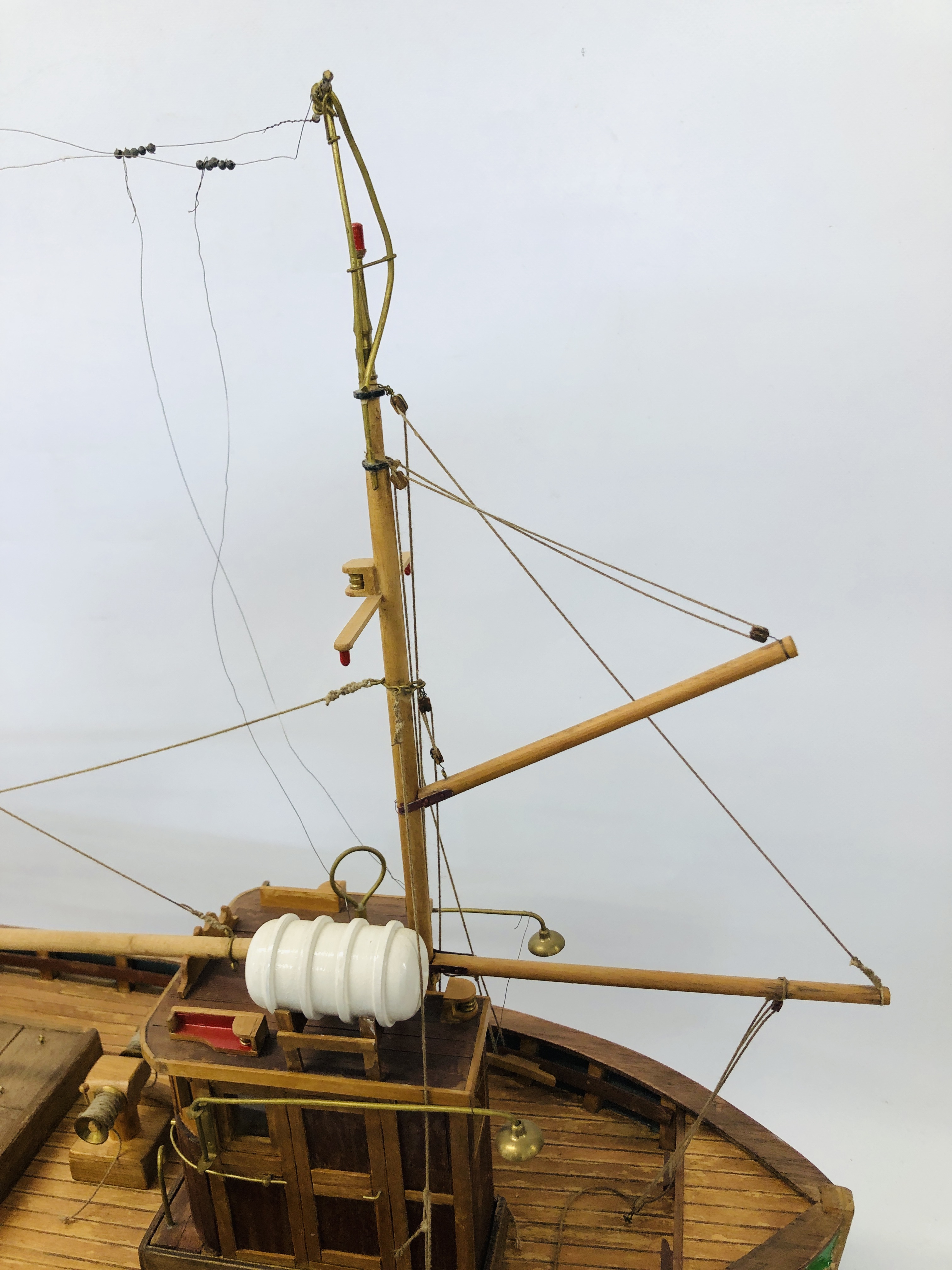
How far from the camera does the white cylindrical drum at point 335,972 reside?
165 inches

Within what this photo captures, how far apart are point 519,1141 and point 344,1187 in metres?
0.92

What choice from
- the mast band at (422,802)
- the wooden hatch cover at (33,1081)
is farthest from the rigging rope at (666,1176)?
the wooden hatch cover at (33,1081)

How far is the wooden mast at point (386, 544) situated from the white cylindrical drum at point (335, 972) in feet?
1.54

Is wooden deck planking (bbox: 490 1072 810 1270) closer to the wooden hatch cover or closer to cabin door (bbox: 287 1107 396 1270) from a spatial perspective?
cabin door (bbox: 287 1107 396 1270)

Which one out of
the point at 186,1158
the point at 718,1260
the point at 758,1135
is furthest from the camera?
the point at 758,1135

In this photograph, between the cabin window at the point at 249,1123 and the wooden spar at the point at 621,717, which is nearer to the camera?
the wooden spar at the point at 621,717

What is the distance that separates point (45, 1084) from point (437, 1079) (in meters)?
2.96

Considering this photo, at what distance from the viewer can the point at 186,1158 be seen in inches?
185

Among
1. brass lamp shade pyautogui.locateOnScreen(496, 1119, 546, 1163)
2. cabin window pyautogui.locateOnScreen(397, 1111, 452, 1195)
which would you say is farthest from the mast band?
brass lamp shade pyautogui.locateOnScreen(496, 1119, 546, 1163)

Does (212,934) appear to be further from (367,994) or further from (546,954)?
(546,954)

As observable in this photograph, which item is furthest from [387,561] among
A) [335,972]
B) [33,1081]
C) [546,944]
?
[33,1081]

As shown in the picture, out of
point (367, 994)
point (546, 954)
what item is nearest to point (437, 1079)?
point (367, 994)

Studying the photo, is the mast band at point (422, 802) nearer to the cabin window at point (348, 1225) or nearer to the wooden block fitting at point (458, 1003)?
the wooden block fitting at point (458, 1003)

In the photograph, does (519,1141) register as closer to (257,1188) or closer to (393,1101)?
(393,1101)
